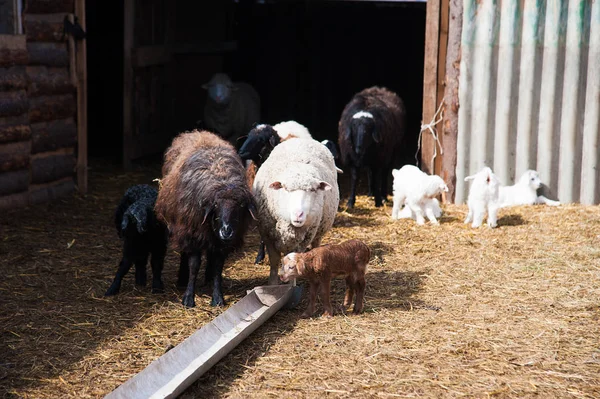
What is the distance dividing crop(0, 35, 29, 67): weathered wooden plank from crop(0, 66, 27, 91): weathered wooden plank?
7cm

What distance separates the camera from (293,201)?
6070 millimetres

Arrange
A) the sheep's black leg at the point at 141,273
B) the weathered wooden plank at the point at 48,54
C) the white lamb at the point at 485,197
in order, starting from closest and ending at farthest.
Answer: the sheep's black leg at the point at 141,273
the white lamb at the point at 485,197
the weathered wooden plank at the point at 48,54

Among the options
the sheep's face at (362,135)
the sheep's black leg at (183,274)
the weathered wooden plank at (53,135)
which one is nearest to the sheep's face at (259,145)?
the sheep's black leg at (183,274)

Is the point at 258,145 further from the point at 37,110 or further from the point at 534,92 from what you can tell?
the point at 534,92

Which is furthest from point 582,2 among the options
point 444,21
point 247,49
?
point 247,49

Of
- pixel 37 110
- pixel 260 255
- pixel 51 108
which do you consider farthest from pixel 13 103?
pixel 260 255

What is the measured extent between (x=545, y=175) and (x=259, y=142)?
3.97 metres

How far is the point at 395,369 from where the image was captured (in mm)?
5008

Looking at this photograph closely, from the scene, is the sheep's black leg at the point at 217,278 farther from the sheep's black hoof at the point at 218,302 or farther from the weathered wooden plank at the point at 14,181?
the weathered wooden plank at the point at 14,181

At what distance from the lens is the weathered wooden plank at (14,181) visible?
29.9 ft

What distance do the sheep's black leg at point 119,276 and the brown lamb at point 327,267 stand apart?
1398 millimetres

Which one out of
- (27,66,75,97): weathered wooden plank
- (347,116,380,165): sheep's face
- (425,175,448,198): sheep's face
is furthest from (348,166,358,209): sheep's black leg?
(27,66,75,97): weathered wooden plank

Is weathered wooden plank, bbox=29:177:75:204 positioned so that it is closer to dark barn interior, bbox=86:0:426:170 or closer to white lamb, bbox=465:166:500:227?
white lamb, bbox=465:166:500:227

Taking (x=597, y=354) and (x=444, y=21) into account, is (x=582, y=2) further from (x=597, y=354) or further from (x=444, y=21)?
(x=597, y=354)
